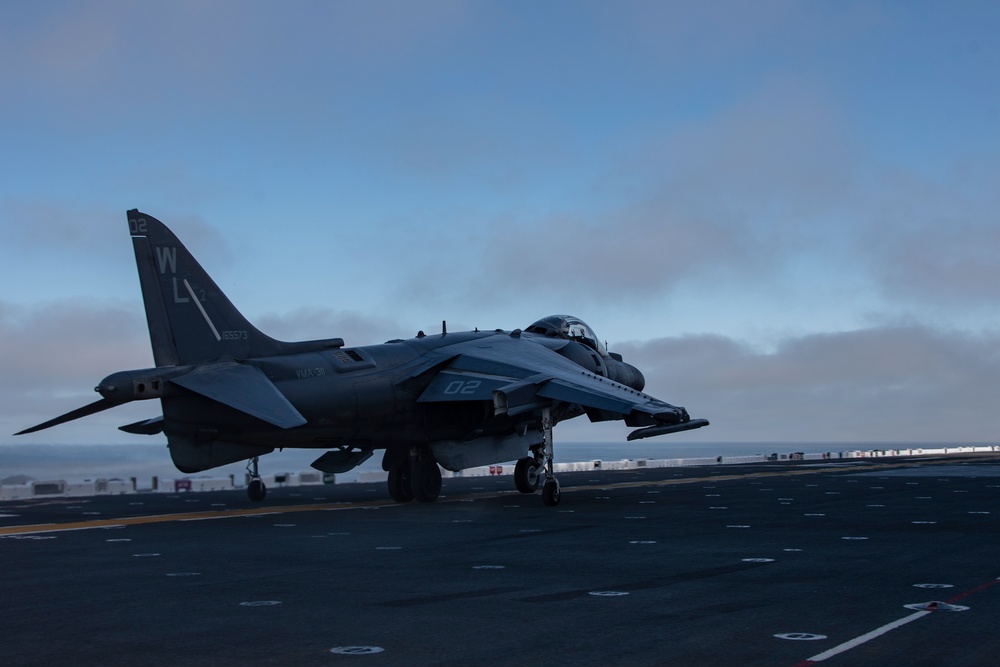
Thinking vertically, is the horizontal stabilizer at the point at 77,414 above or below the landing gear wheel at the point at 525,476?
above

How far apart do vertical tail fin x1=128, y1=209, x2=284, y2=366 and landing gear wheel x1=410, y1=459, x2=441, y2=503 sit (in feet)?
26.1

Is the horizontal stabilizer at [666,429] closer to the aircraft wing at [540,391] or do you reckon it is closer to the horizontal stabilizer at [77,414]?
the aircraft wing at [540,391]

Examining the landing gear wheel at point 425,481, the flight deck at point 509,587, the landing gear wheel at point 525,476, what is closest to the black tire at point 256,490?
the flight deck at point 509,587

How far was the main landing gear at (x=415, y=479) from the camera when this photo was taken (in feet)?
98.8

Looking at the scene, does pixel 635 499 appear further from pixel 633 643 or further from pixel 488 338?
pixel 633 643

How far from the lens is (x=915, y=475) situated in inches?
1815

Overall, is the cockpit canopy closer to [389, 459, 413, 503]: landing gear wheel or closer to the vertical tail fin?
[389, 459, 413, 503]: landing gear wheel

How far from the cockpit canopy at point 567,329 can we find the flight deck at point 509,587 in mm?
9808

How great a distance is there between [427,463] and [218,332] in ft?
29.0

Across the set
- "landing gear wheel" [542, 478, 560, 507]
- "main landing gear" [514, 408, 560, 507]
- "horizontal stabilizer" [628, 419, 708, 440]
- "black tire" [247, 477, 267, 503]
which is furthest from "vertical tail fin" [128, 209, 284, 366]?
"horizontal stabilizer" [628, 419, 708, 440]

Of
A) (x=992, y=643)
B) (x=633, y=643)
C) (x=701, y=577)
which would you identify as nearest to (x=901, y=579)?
(x=701, y=577)

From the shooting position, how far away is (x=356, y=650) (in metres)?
8.91

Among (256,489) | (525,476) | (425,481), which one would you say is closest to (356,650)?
(425,481)

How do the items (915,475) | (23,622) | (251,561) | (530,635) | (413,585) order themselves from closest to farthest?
(530,635) → (23,622) → (413,585) → (251,561) → (915,475)
